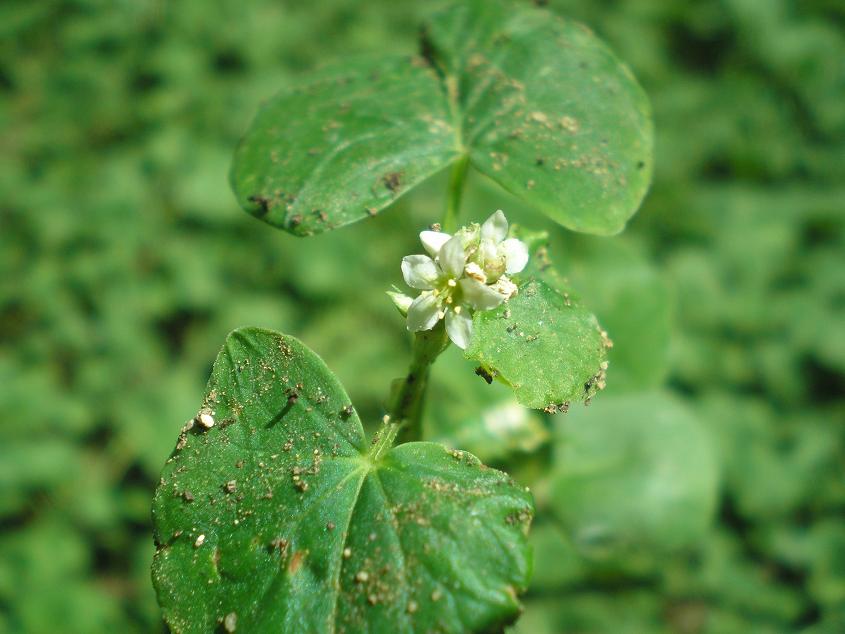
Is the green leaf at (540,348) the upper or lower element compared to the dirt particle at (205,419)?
upper

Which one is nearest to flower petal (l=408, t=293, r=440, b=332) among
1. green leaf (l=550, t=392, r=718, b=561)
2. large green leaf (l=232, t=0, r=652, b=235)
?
large green leaf (l=232, t=0, r=652, b=235)

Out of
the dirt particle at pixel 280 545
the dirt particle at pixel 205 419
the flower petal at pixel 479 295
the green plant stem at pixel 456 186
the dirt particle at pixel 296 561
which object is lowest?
the dirt particle at pixel 296 561

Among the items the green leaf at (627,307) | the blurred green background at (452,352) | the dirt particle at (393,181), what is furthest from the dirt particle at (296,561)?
the green leaf at (627,307)

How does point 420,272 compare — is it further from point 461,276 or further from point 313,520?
point 313,520

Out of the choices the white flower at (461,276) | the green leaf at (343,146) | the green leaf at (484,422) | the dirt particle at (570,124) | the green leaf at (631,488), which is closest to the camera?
the white flower at (461,276)

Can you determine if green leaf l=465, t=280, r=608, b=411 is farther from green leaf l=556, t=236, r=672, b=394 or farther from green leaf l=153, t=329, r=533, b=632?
green leaf l=556, t=236, r=672, b=394

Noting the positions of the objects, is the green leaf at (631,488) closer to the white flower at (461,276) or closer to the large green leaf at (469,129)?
the large green leaf at (469,129)
